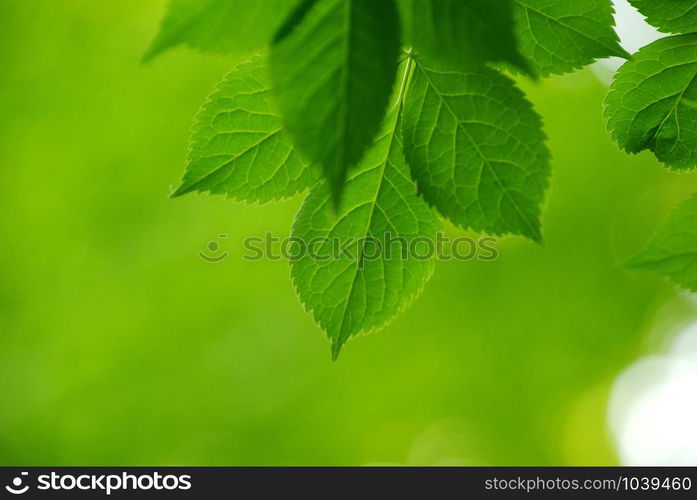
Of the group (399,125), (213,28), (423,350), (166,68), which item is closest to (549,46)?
(399,125)

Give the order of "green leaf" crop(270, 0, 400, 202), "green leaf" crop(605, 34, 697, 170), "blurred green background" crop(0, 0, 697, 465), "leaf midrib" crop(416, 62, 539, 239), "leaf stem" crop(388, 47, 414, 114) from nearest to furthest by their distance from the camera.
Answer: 1. "green leaf" crop(270, 0, 400, 202)
2. "leaf midrib" crop(416, 62, 539, 239)
3. "leaf stem" crop(388, 47, 414, 114)
4. "green leaf" crop(605, 34, 697, 170)
5. "blurred green background" crop(0, 0, 697, 465)

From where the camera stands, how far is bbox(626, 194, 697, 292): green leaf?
1.08 meters

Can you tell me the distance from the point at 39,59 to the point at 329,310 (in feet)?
22.9

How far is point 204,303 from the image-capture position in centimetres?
691

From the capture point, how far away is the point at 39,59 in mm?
6844

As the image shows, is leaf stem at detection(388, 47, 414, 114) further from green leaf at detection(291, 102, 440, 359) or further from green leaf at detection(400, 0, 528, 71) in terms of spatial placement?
green leaf at detection(400, 0, 528, 71)

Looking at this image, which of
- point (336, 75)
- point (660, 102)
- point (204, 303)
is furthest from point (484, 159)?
A: point (204, 303)

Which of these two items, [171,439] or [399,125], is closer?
[399,125]

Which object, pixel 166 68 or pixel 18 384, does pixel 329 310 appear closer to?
pixel 166 68

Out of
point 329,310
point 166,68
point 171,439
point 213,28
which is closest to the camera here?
point 213,28

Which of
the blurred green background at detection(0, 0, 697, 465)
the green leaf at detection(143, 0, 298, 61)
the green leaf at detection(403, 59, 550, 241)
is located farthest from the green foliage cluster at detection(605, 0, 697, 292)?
the blurred green background at detection(0, 0, 697, 465)

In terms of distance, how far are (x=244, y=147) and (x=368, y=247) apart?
264 millimetres

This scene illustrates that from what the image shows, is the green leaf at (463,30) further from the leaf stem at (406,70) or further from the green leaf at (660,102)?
the green leaf at (660,102)

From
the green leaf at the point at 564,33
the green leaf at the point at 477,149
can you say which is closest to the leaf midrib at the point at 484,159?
the green leaf at the point at 477,149
